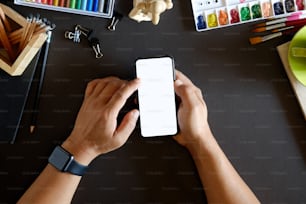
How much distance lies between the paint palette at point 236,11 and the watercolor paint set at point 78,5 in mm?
138

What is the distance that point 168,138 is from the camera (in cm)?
75

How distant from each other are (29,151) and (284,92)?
417 millimetres

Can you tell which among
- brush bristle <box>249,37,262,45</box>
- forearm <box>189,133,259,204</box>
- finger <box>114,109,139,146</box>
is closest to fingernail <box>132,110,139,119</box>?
finger <box>114,109,139,146</box>

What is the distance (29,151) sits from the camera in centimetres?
74

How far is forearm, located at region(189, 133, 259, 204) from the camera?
2.33 ft

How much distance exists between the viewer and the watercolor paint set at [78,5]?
2.42 ft

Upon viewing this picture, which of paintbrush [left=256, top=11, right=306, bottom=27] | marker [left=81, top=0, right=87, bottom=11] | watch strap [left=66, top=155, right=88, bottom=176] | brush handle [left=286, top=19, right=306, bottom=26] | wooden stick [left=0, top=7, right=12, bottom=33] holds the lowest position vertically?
watch strap [left=66, top=155, right=88, bottom=176]

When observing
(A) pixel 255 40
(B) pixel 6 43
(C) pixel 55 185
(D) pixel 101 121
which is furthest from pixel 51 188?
(A) pixel 255 40

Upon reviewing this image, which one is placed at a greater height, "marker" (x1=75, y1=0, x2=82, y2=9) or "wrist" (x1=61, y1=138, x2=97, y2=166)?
"marker" (x1=75, y1=0, x2=82, y2=9)

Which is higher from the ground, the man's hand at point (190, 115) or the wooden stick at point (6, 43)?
the wooden stick at point (6, 43)

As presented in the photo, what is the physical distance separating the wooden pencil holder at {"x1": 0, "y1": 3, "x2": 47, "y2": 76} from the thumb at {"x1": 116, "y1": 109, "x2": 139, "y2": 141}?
0.57ft

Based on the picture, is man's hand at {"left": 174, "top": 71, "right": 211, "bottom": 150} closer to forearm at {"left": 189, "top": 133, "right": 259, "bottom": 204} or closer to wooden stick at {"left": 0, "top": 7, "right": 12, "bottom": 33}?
forearm at {"left": 189, "top": 133, "right": 259, "bottom": 204}

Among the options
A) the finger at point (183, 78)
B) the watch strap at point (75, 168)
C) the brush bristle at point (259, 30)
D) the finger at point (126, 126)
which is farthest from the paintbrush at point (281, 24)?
the watch strap at point (75, 168)

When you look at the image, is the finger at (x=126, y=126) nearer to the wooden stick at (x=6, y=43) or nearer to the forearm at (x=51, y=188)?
the forearm at (x=51, y=188)
